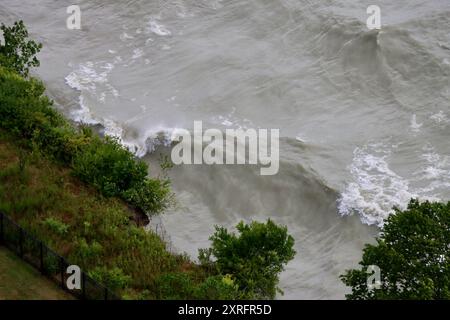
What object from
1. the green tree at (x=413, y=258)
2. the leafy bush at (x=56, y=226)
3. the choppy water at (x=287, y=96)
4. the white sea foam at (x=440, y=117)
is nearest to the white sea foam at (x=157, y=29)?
the choppy water at (x=287, y=96)

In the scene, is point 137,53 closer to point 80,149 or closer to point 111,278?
point 80,149

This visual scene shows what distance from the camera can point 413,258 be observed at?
20.3 meters

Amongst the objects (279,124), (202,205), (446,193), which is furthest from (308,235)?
(279,124)

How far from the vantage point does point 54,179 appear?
27016 mm

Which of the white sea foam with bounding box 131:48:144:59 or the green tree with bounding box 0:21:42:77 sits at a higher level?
the white sea foam with bounding box 131:48:144:59

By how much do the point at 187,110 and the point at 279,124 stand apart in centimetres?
536

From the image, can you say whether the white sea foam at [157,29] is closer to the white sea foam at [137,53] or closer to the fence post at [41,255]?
the white sea foam at [137,53]

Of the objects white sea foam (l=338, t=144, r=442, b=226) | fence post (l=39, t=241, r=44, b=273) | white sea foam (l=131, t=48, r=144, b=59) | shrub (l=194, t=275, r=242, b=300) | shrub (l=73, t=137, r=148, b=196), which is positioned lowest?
shrub (l=194, t=275, r=242, b=300)

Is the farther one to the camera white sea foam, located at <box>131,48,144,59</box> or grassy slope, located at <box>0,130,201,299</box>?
white sea foam, located at <box>131,48,144,59</box>

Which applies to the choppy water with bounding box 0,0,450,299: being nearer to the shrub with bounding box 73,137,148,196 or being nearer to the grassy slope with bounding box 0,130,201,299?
the shrub with bounding box 73,137,148,196

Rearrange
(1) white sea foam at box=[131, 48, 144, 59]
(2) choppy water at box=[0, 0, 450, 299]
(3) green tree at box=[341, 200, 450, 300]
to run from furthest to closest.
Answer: (1) white sea foam at box=[131, 48, 144, 59] < (2) choppy water at box=[0, 0, 450, 299] < (3) green tree at box=[341, 200, 450, 300]

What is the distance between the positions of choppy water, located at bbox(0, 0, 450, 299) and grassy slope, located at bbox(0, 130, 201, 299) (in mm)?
4478

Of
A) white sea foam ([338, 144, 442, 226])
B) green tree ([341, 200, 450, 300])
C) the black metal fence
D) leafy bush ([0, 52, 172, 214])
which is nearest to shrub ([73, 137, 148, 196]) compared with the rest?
leafy bush ([0, 52, 172, 214])

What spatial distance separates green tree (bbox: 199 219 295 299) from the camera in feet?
72.9
